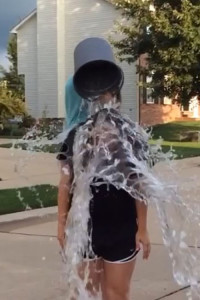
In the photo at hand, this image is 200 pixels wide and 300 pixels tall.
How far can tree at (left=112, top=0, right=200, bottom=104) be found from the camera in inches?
906

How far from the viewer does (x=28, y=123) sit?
3209cm

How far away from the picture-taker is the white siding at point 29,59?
37.5 m

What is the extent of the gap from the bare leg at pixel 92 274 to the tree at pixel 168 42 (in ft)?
65.8

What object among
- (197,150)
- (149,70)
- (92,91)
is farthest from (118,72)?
(149,70)

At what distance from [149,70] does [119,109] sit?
2265 cm

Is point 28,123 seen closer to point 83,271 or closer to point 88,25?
point 88,25

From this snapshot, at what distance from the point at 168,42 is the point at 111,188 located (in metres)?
21.2

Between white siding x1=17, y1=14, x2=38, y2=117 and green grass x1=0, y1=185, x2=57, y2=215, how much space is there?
87.2 ft

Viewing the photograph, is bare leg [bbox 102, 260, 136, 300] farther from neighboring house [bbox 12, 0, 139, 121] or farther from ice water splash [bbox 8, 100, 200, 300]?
neighboring house [bbox 12, 0, 139, 121]

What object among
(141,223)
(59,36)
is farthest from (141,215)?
(59,36)

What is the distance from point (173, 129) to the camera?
97.1ft

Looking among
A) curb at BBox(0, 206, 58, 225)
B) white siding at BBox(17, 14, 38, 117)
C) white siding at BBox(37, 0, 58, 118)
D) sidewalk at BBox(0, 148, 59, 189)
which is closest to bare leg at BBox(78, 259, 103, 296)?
curb at BBox(0, 206, 58, 225)

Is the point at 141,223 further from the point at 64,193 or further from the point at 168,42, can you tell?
the point at 168,42

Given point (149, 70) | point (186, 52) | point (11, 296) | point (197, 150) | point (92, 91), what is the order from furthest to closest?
point (149, 70)
point (186, 52)
point (197, 150)
point (11, 296)
point (92, 91)
